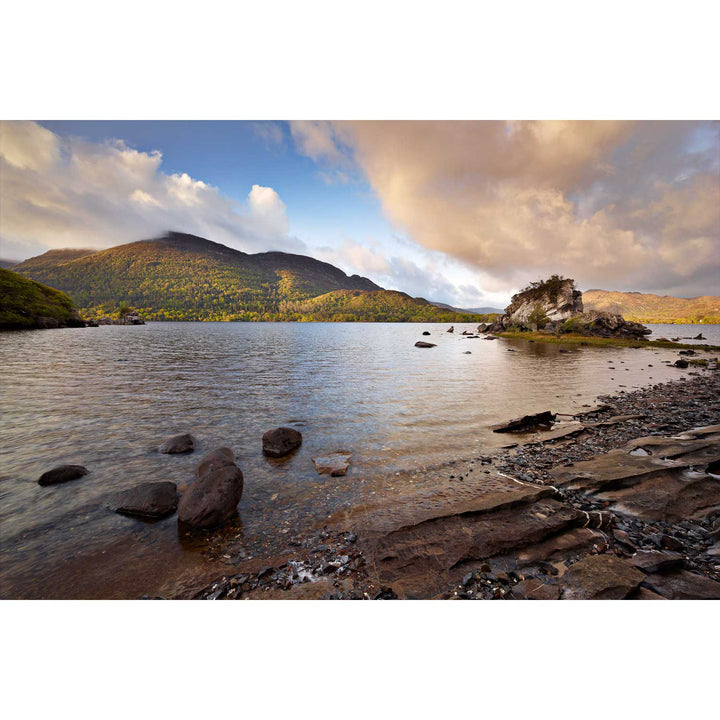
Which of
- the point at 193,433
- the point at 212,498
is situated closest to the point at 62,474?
the point at 193,433

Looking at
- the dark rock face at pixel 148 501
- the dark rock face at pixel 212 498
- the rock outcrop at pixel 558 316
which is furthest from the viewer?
the rock outcrop at pixel 558 316

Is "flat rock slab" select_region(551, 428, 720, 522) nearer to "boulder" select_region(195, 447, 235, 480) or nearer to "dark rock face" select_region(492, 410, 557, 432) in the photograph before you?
"dark rock face" select_region(492, 410, 557, 432)

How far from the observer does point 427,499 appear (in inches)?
287

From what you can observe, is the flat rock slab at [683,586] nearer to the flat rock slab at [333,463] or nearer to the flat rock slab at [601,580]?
the flat rock slab at [601,580]

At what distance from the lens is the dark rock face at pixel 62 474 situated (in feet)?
26.8

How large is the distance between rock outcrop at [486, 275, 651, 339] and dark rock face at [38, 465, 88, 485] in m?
82.5

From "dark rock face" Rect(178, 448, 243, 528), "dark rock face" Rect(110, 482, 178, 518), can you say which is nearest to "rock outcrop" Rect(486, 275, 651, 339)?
"dark rock face" Rect(178, 448, 243, 528)

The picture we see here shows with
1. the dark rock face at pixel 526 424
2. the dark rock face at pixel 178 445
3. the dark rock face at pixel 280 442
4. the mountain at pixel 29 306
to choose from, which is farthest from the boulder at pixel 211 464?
the mountain at pixel 29 306

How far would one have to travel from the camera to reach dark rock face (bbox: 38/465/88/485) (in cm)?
816

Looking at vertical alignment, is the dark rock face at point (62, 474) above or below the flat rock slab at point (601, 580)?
below

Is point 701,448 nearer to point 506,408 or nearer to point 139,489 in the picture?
point 506,408

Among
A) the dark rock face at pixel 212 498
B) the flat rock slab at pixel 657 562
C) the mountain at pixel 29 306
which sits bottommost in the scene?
the dark rock face at pixel 212 498

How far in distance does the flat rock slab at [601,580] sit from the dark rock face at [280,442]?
8.08 m

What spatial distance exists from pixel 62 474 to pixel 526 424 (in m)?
15.8
